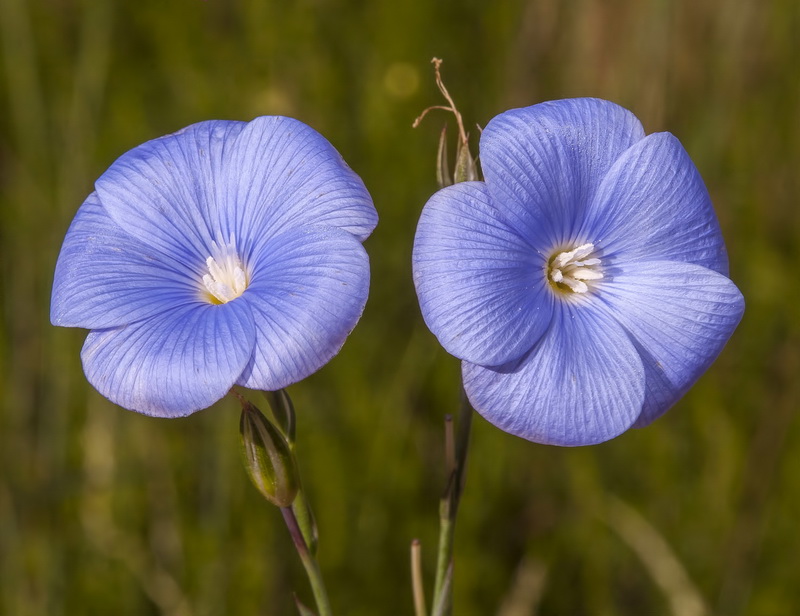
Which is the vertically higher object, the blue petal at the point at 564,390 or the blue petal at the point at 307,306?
the blue petal at the point at 307,306

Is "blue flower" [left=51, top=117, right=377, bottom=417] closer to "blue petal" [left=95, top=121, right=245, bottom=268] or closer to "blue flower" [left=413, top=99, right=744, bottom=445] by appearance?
"blue petal" [left=95, top=121, right=245, bottom=268]

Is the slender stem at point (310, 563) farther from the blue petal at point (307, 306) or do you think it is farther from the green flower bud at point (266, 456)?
the blue petal at point (307, 306)

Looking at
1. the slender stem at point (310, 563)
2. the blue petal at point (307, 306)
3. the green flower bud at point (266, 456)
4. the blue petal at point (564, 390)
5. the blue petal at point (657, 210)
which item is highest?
the blue petal at point (657, 210)

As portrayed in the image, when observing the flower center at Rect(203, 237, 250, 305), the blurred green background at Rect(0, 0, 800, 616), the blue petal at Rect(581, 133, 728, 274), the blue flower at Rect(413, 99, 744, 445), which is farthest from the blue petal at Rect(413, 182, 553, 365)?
the blurred green background at Rect(0, 0, 800, 616)

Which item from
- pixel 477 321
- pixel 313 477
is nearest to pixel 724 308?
pixel 477 321

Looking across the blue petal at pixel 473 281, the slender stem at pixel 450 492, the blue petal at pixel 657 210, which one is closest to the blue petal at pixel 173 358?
the blue petal at pixel 473 281

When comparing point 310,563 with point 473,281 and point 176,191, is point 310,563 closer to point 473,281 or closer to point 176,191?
point 473,281

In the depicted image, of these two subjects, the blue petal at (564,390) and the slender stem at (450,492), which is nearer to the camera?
the blue petal at (564,390)
